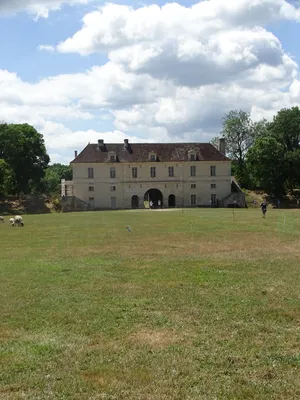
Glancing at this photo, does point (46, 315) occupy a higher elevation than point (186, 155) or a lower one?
lower

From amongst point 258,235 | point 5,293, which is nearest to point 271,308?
point 5,293

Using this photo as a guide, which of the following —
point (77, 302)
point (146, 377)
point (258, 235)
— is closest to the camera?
point (146, 377)

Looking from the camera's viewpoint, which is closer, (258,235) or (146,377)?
(146,377)

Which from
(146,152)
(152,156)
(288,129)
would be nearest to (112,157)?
(146,152)

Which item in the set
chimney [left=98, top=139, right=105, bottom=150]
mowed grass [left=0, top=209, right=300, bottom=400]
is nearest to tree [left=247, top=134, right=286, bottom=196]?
chimney [left=98, top=139, right=105, bottom=150]

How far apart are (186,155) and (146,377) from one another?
6971 centimetres

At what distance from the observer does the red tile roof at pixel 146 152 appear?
2891 inches

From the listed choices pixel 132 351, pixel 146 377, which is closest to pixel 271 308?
pixel 132 351

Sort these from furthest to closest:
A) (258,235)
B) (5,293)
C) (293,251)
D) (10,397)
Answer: (258,235)
(293,251)
(5,293)
(10,397)

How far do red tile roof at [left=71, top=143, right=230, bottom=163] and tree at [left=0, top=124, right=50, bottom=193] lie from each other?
35.0 ft

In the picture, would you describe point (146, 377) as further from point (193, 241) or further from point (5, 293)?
point (193, 241)

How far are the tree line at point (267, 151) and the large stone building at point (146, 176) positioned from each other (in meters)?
5.07

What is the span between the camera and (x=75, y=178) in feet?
239

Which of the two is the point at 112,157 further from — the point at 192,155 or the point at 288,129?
the point at 288,129
